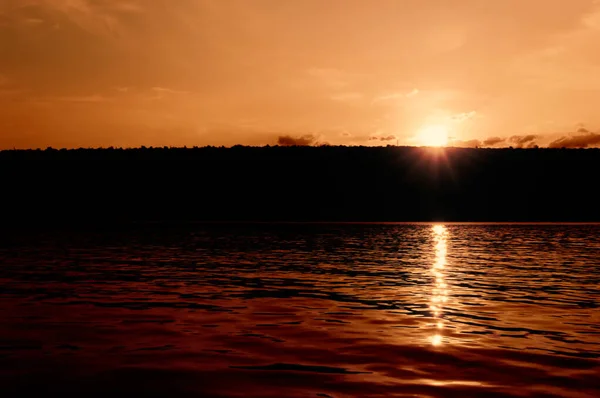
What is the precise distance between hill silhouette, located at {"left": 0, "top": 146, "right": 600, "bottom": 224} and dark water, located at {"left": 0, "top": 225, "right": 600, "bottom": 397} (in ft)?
281

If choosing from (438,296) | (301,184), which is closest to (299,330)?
(438,296)

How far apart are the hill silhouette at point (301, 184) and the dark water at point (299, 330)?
281 feet

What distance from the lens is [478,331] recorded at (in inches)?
591

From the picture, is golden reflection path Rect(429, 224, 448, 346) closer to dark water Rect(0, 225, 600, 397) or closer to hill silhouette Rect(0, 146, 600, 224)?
dark water Rect(0, 225, 600, 397)

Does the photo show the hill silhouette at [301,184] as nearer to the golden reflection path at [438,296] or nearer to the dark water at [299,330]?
the golden reflection path at [438,296]

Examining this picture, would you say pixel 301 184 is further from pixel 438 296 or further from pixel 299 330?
pixel 299 330

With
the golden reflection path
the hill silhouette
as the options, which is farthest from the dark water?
the hill silhouette

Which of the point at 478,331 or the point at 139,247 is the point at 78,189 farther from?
the point at 478,331

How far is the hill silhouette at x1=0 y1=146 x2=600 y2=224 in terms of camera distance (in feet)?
392

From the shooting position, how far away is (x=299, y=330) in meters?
15.0

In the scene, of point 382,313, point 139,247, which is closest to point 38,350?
point 382,313

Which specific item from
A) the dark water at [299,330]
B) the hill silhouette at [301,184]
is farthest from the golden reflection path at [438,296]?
the hill silhouette at [301,184]

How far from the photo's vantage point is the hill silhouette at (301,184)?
4704 inches

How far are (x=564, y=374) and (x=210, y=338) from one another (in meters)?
6.51
